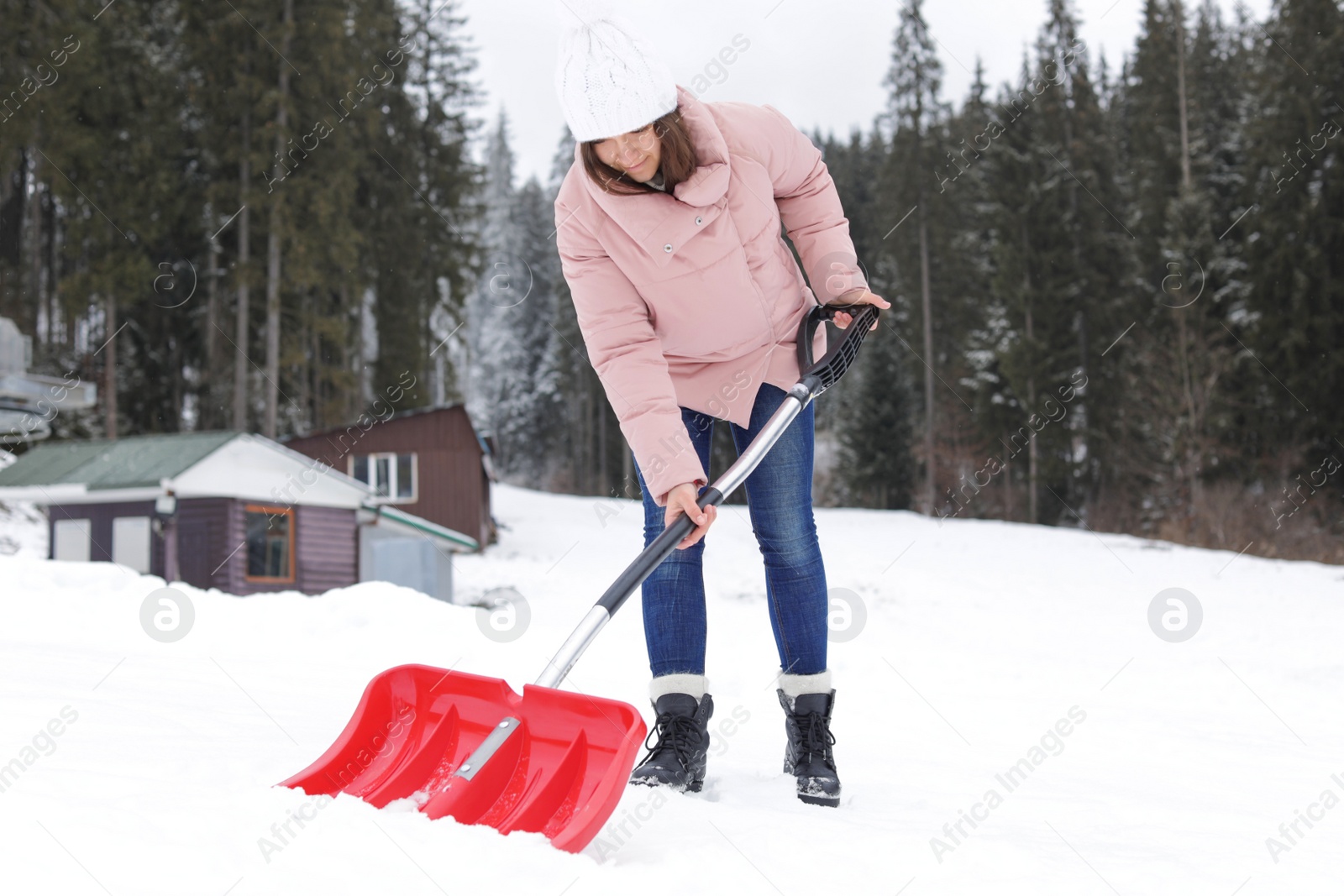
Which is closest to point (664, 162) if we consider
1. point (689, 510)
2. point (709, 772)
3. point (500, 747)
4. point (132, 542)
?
point (689, 510)

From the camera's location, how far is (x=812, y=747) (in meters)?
2.16

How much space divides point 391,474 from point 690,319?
18.1 metres

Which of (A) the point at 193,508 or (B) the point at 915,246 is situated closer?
(A) the point at 193,508

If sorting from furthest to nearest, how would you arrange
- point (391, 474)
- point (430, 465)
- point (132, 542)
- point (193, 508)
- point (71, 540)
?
point (430, 465), point (391, 474), point (71, 540), point (193, 508), point (132, 542)

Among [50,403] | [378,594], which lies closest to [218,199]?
[50,403]

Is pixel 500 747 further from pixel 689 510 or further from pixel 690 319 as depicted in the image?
pixel 690 319

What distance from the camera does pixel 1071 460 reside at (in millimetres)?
24219

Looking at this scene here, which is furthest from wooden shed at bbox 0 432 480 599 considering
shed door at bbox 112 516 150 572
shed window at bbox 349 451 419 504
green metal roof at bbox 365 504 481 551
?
shed window at bbox 349 451 419 504

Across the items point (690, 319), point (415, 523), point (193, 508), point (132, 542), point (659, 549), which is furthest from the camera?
point (415, 523)

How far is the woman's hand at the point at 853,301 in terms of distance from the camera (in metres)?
2.35

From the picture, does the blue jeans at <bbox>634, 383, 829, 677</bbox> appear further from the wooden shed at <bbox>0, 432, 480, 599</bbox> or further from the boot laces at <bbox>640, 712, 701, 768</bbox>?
the wooden shed at <bbox>0, 432, 480, 599</bbox>

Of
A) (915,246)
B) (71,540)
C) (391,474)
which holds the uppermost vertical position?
(915,246)

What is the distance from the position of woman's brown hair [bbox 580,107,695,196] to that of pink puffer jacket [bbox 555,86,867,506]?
24mm

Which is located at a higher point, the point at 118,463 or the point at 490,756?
the point at 490,756
